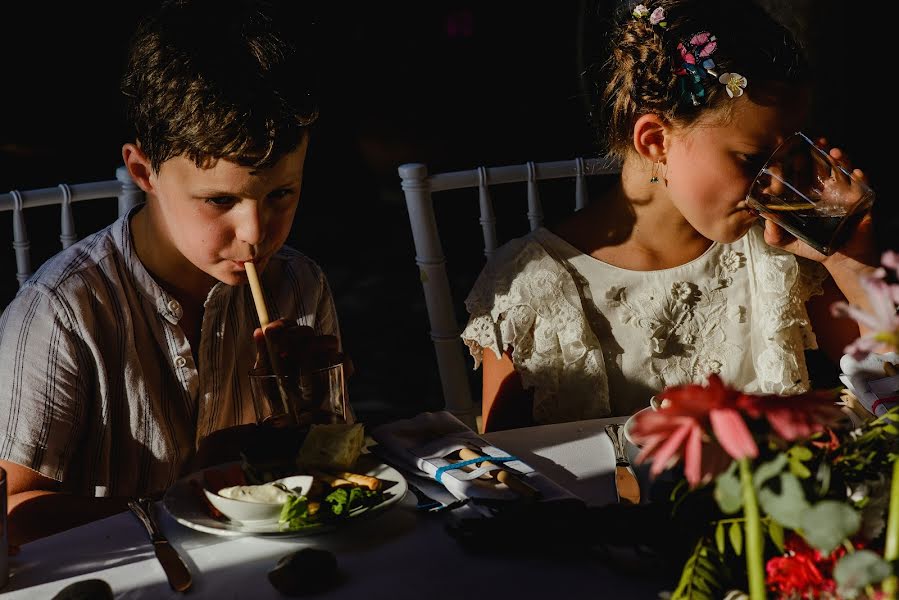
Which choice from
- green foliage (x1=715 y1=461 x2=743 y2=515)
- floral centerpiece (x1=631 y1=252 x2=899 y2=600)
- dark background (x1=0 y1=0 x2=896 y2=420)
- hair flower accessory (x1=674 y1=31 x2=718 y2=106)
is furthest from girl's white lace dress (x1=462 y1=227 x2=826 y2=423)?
dark background (x1=0 y1=0 x2=896 y2=420)

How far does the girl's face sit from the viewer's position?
1718 mm

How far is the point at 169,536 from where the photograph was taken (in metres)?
1.08

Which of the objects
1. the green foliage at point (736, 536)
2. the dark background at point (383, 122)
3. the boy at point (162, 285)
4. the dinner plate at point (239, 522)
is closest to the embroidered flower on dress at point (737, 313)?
the boy at point (162, 285)

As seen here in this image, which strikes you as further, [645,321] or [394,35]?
[394,35]

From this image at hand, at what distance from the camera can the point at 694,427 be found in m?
0.60

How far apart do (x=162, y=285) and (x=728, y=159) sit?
999mm

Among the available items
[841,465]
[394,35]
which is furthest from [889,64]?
[841,465]

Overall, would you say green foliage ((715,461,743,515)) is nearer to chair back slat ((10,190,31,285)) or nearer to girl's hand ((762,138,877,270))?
girl's hand ((762,138,877,270))

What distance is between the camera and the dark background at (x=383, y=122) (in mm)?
6266

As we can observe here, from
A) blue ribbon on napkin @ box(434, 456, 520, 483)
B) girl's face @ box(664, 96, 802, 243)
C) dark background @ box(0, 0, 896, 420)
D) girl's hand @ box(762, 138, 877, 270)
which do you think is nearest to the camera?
blue ribbon on napkin @ box(434, 456, 520, 483)

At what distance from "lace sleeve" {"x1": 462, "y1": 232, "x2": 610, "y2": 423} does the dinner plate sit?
30.6 inches

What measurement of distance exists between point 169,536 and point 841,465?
2.28ft

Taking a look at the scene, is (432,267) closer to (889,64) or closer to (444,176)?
(444,176)

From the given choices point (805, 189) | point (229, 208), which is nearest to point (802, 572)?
point (805, 189)
